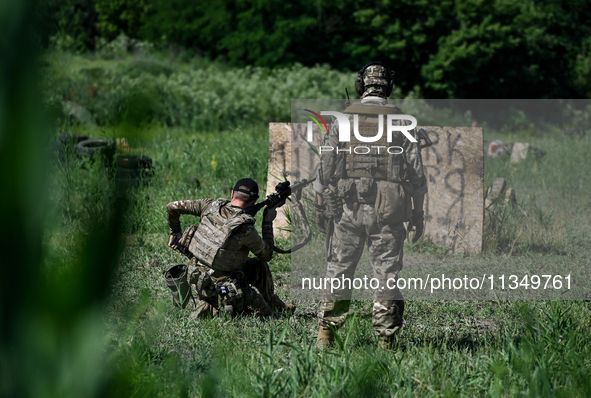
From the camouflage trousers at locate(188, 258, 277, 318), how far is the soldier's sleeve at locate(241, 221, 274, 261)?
26 cm

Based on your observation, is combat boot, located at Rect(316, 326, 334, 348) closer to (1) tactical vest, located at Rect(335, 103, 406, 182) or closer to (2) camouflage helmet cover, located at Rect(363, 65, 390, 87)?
(1) tactical vest, located at Rect(335, 103, 406, 182)

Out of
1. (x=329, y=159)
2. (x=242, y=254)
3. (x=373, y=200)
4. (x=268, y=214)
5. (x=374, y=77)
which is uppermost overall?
(x=374, y=77)

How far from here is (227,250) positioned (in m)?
4.57

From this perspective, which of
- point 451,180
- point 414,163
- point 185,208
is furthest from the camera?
point 451,180

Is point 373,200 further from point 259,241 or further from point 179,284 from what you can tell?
point 179,284

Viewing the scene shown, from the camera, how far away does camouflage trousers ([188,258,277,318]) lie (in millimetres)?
4727

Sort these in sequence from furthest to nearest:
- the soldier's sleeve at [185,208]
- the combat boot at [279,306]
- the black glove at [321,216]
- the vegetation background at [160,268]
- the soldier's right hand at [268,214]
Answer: the combat boot at [279,306], the soldier's sleeve at [185,208], the soldier's right hand at [268,214], the black glove at [321,216], the vegetation background at [160,268]

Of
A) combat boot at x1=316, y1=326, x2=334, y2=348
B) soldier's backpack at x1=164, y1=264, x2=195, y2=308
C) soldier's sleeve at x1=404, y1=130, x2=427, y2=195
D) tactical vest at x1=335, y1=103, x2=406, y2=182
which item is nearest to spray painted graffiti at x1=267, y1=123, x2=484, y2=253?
soldier's backpack at x1=164, y1=264, x2=195, y2=308

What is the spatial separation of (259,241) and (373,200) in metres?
0.97

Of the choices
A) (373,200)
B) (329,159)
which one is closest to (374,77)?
(329,159)

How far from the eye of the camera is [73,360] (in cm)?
66

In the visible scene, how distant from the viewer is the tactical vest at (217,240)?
4.49 m

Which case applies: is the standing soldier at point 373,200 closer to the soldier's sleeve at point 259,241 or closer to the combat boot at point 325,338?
the combat boot at point 325,338

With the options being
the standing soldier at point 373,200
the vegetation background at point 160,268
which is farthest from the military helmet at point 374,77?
the vegetation background at point 160,268
